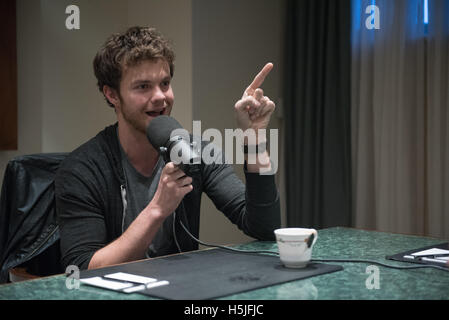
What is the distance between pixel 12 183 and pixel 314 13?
2292mm

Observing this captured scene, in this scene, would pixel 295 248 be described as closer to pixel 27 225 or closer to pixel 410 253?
pixel 410 253

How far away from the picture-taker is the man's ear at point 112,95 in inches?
73.2

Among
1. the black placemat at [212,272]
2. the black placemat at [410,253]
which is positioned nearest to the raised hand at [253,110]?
the black placemat at [212,272]

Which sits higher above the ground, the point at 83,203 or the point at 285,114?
the point at 285,114

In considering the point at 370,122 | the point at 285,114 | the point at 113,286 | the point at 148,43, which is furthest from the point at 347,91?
the point at 113,286

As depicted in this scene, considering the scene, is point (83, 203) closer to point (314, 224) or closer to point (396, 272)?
point (396, 272)

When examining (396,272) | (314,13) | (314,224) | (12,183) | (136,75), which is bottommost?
(314,224)

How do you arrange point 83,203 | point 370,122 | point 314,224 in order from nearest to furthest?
point 83,203
point 370,122
point 314,224

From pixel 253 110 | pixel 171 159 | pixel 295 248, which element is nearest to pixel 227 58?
pixel 253 110

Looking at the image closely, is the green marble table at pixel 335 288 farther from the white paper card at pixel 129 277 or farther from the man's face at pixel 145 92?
the man's face at pixel 145 92

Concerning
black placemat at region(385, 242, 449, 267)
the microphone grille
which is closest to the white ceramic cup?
black placemat at region(385, 242, 449, 267)

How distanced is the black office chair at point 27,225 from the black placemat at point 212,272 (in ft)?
1.66

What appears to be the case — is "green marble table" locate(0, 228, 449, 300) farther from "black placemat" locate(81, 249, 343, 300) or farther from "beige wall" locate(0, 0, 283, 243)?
"beige wall" locate(0, 0, 283, 243)
